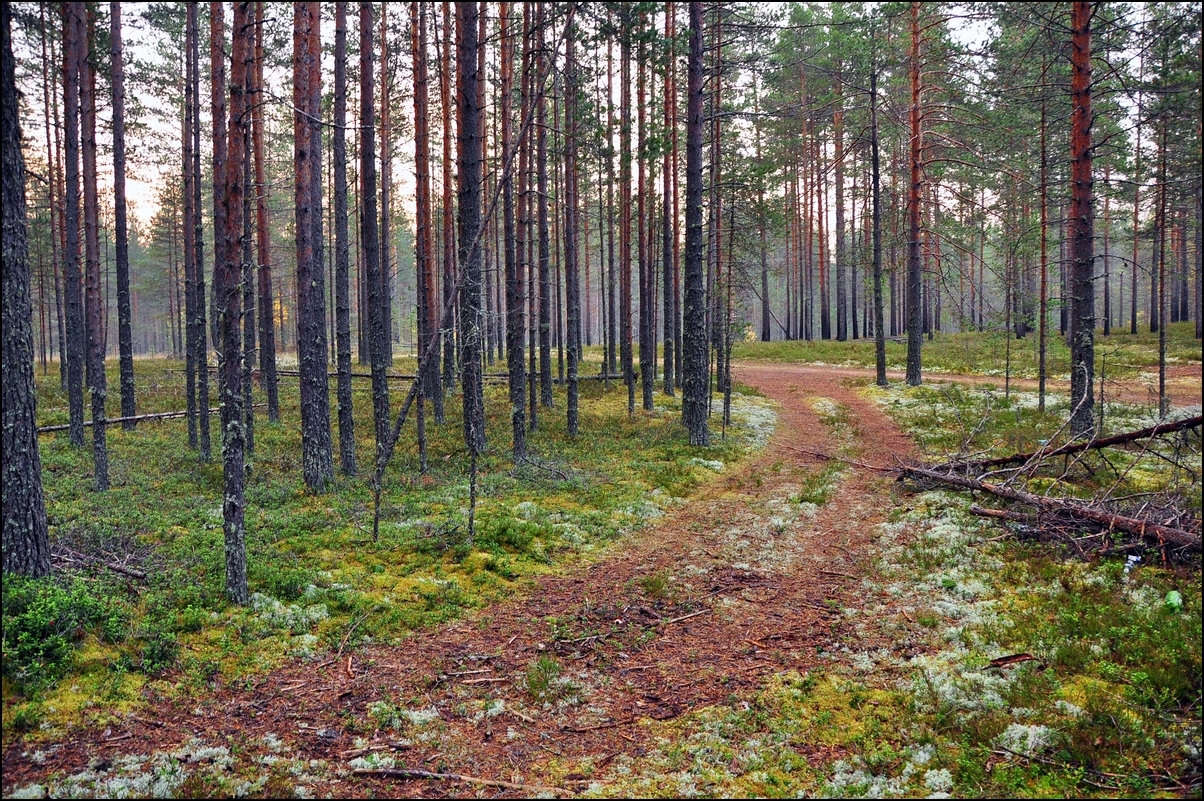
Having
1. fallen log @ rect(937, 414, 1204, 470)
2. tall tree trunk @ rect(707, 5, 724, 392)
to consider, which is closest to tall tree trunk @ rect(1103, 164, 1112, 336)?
fallen log @ rect(937, 414, 1204, 470)

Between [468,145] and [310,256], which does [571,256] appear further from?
[310,256]

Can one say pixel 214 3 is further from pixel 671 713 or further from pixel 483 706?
pixel 671 713

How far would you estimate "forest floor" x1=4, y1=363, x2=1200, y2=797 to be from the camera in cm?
461

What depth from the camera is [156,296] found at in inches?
2613

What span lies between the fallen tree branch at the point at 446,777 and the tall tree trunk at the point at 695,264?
40.2ft

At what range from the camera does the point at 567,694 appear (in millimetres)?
5934

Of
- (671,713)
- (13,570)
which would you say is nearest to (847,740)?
(671,713)

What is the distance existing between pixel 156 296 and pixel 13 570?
74.4 meters

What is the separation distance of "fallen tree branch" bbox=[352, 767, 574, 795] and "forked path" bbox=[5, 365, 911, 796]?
49mm

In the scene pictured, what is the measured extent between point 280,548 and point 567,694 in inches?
220

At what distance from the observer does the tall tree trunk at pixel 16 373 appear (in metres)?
5.88

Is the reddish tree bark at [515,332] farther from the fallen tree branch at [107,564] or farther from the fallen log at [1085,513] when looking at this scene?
the fallen log at [1085,513]

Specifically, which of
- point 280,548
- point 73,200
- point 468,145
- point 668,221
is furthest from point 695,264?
point 73,200

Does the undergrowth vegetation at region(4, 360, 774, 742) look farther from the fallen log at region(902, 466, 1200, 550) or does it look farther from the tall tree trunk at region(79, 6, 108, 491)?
the fallen log at region(902, 466, 1200, 550)
